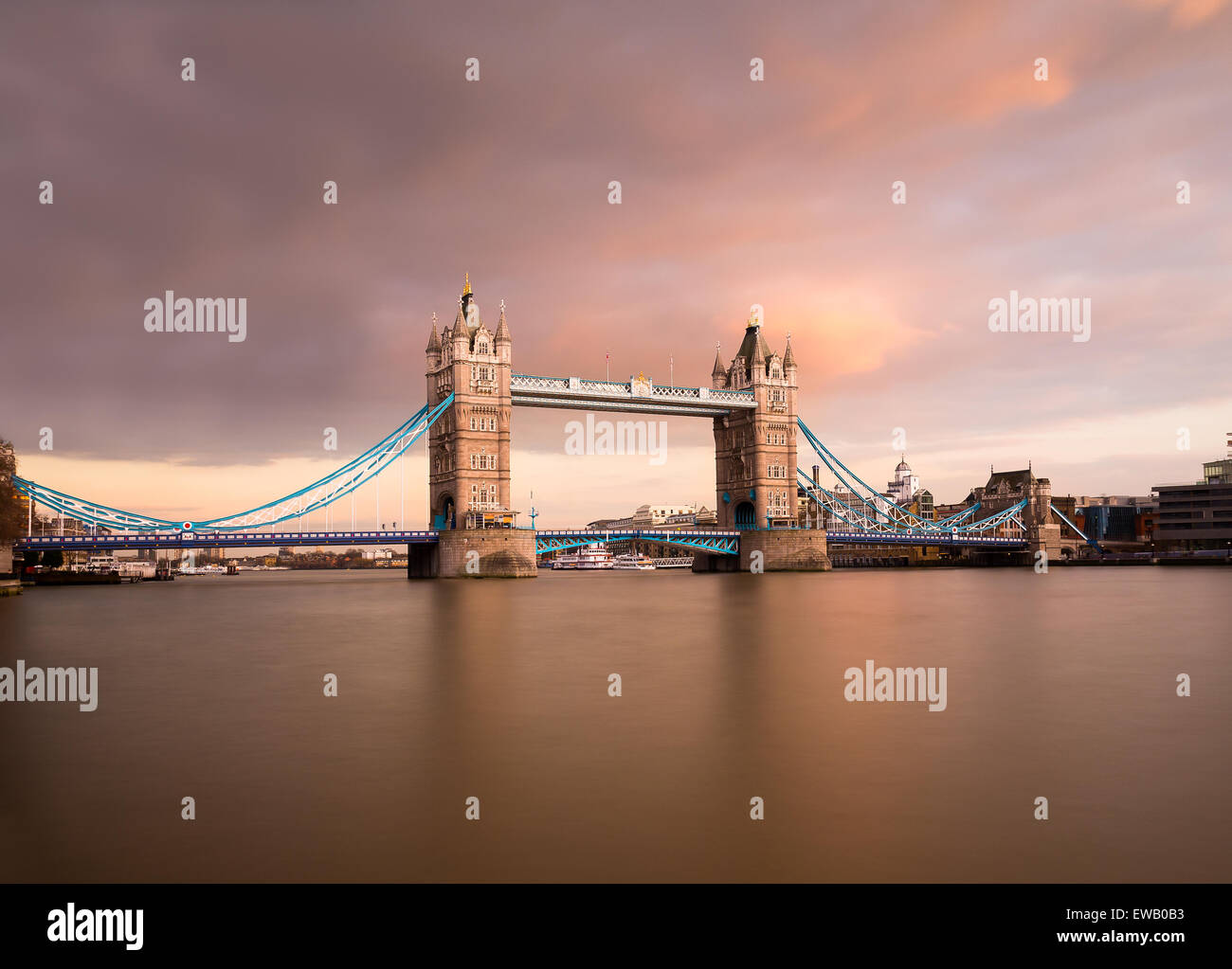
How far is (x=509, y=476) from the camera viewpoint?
6681 centimetres

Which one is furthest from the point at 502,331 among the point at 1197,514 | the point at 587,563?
the point at 1197,514

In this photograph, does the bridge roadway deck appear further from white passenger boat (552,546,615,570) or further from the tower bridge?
white passenger boat (552,546,615,570)

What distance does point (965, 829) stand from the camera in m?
7.45

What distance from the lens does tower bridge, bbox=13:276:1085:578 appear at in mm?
62688

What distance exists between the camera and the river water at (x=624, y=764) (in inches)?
272

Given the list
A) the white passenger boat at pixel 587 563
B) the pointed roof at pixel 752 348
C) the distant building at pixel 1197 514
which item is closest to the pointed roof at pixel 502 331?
the pointed roof at pixel 752 348

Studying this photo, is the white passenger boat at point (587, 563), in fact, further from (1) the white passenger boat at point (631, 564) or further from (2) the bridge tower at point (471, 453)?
(2) the bridge tower at point (471, 453)

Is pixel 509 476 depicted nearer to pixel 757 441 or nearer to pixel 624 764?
pixel 757 441

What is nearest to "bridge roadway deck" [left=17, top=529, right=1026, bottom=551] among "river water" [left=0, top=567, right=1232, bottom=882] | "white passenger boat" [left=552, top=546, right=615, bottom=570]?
"river water" [left=0, top=567, right=1232, bottom=882]

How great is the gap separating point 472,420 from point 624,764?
57980mm

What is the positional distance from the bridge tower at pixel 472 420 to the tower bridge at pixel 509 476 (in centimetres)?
9

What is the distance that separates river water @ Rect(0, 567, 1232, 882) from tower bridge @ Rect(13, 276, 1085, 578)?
4195cm
